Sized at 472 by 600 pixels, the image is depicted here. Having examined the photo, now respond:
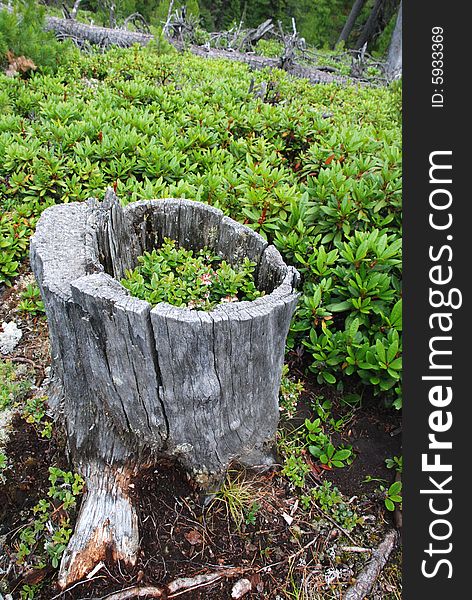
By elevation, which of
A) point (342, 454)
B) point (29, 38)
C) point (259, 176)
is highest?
point (29, 38)

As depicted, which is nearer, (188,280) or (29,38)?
(188,280)

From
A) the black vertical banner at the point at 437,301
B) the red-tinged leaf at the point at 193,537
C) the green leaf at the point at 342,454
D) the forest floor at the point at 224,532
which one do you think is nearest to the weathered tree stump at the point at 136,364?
the forest floor at the point at 224,532

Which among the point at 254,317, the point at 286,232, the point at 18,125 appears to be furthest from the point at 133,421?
the point at 18,125

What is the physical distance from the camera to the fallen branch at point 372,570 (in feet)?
7.56

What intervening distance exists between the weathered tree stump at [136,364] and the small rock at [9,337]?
890 mm

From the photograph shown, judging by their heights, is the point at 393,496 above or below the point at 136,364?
below

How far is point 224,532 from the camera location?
2.41 meters

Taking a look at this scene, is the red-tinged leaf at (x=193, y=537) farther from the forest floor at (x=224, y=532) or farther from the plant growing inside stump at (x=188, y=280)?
the plant growing inside stump at (x=188, y=280)

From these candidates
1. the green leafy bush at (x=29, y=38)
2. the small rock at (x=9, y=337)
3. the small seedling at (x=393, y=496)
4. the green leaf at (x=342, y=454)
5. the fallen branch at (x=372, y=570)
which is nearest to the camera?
the fallen branch at (x=372, y=570)

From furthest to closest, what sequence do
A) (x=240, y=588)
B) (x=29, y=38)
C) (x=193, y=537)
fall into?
(x=29, y=38), (x=193, y=537), (x=240, y=588)

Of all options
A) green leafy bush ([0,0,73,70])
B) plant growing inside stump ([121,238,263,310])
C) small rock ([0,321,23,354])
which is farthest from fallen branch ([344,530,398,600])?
green leafy bush ([0,0,73,70])

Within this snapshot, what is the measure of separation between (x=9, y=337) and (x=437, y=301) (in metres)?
3.00

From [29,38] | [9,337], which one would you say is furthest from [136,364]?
[29,38]

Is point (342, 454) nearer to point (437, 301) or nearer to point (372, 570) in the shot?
point (372, 570)
